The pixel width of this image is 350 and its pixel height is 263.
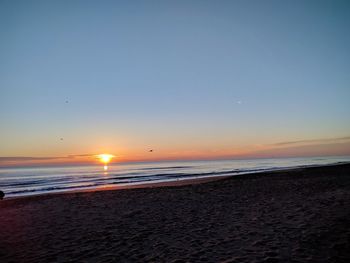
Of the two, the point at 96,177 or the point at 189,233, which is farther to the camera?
the point at 96,177

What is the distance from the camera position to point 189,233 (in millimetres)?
9281

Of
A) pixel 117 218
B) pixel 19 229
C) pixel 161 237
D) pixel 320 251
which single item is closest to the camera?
pixel 320 251

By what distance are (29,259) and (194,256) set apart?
4.60m

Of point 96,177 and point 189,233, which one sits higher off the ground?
point 96,177

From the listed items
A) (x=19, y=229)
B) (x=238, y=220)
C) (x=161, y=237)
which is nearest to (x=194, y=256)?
(x=161, y=237)

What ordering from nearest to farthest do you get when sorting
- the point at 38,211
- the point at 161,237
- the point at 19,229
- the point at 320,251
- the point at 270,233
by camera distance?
1. the point at 320,251
2. the point at 270,233
3. the point at 161,237
4. the point at 19,229
5. the point at 38,211

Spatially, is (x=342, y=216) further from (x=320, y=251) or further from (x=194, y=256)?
(x=194, y=256)

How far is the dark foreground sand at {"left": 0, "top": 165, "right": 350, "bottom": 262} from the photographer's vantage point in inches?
281

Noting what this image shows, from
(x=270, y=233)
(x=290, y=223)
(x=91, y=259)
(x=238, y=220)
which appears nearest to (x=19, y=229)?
(x=91, y=259)

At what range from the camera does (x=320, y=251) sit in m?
6.80

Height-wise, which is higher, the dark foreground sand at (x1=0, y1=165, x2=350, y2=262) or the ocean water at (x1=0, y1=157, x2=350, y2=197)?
the ocean water at (x1=0, y1=157, x2=350, y2=197)

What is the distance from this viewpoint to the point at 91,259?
7.50 metres

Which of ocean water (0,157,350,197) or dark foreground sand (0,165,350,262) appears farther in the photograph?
ocean water (0,157,350,197)

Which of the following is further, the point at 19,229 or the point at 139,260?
the point at 19,229
